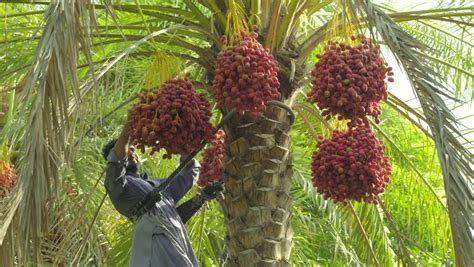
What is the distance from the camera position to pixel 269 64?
11.2 feet

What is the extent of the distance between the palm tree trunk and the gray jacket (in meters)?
0.24

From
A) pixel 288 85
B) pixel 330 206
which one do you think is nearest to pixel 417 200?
pixel 330 206

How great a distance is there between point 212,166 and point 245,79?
1295 mm

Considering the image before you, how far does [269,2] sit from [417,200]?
2401mm

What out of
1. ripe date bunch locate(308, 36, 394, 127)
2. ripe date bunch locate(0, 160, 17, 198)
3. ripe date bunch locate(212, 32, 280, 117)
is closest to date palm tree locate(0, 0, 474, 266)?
ripe date bunch locate(308, 36, 394, 127)

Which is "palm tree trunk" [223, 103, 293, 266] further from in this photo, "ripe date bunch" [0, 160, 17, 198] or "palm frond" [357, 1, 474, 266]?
"ripe date bunch" [0, 160, 17, 198]

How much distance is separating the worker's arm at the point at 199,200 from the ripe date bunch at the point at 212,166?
0.13m

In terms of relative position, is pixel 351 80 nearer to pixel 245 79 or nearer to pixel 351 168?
pixel 245 79

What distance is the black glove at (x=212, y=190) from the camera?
435 centimetres

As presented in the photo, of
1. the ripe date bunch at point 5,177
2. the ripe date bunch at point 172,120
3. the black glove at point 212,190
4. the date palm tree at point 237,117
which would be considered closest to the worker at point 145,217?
the black glove at point 212,190

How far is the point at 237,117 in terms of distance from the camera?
13.7 feet

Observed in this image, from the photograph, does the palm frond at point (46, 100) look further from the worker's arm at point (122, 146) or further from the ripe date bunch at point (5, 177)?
the ripe date bunch at point (5, 177)

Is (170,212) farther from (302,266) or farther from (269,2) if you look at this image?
(302,266)

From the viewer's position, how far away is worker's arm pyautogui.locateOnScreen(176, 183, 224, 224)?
436 cm
